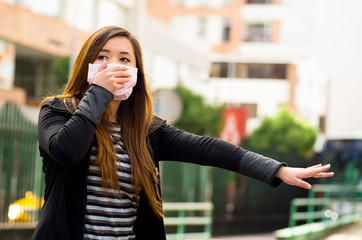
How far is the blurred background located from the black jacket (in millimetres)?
543

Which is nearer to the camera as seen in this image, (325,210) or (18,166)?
(18,166)

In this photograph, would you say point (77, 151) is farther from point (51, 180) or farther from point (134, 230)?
point (134, 230)

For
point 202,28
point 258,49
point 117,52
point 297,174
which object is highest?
point 202,28

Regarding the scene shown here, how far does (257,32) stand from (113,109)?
2118 inches

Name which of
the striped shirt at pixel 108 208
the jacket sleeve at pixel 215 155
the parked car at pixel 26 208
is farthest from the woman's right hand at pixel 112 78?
the parked car at pixel 26 208

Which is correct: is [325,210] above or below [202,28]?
below

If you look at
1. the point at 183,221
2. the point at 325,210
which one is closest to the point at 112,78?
the point at 183,221

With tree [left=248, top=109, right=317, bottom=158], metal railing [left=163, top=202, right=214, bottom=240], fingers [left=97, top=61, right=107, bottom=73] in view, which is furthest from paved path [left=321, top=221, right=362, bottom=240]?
tree [left=248, top=109, right=317, bottom=158]

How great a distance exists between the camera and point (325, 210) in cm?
1764

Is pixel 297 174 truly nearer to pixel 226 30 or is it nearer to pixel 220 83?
pixel 220 83

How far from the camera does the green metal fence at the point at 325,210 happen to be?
1350 cm

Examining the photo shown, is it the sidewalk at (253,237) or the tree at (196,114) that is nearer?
the sidewalk at (253,237)

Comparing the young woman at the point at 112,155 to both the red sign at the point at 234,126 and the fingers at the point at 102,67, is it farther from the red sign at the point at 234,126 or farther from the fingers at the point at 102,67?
the red sign at the point at 234,126

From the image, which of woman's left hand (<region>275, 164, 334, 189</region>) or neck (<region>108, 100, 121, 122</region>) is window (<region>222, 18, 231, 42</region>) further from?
woman's left hand (<region>275, 164, 334, 189</region>)
